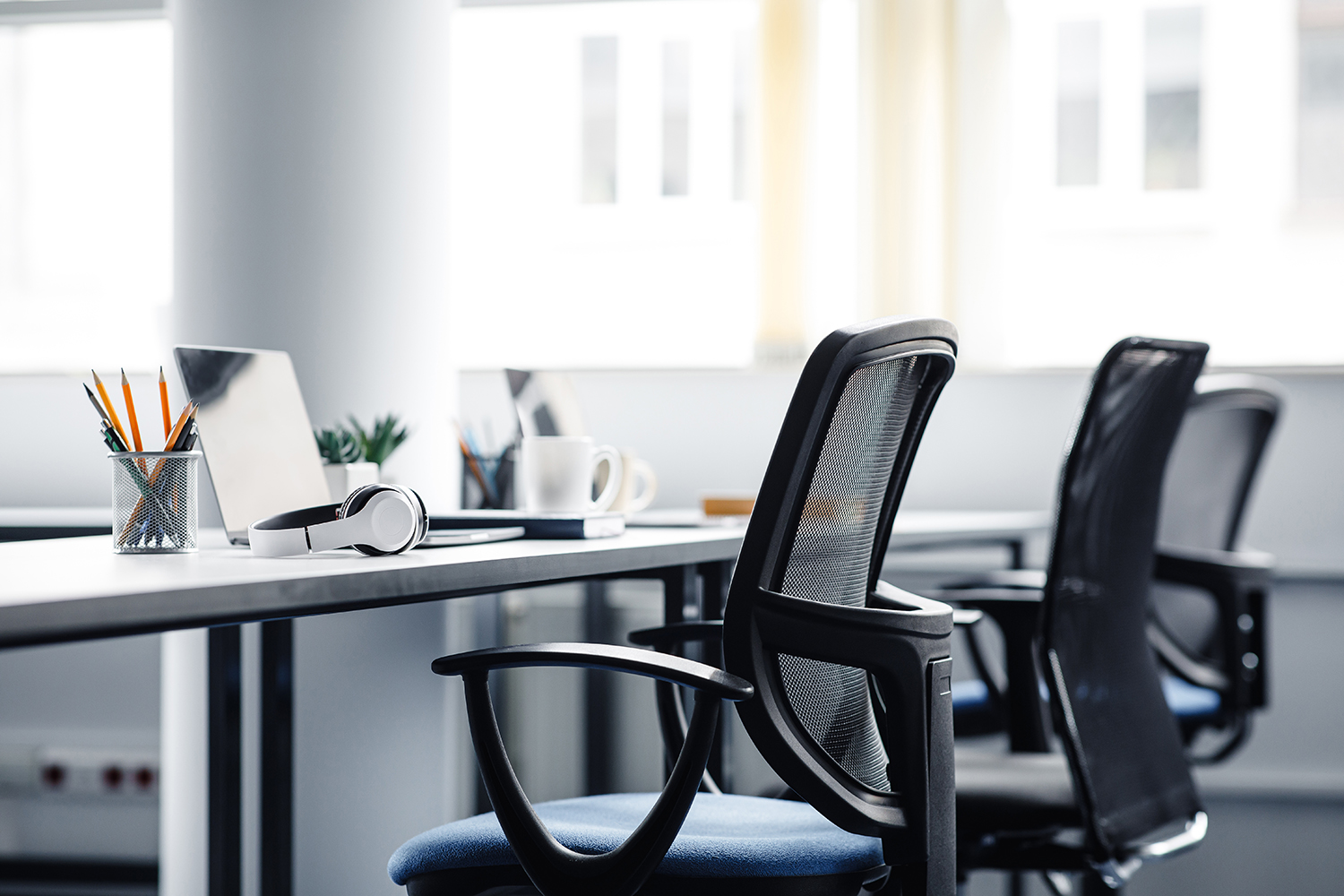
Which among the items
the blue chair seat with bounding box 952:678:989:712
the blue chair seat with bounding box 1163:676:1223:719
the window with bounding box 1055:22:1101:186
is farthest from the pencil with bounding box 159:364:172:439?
the window with bounding box 1055:22:1101:186

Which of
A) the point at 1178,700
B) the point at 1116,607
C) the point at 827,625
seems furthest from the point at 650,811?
the point at 1178,700

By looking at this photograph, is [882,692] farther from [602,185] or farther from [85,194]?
[85,194]

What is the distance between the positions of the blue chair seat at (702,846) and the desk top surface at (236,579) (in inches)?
9.5

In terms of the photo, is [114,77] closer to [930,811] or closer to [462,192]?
[462,192]

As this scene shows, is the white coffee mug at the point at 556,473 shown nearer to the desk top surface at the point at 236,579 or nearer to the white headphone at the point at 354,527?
the desk top surface at the point at 236,579

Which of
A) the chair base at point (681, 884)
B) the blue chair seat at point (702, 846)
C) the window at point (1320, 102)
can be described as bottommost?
the chair base at point (681, 884)

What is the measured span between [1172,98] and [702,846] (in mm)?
2676

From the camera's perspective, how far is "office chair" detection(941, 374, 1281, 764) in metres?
1.99

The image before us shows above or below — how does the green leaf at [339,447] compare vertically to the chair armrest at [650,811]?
above

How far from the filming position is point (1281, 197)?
2.99 meters

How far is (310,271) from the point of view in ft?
6.50

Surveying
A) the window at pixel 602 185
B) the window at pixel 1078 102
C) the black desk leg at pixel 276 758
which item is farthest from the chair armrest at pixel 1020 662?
the window at pixel 1078 102

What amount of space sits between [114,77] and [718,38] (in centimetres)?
170

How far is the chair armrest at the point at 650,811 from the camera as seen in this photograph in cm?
98
